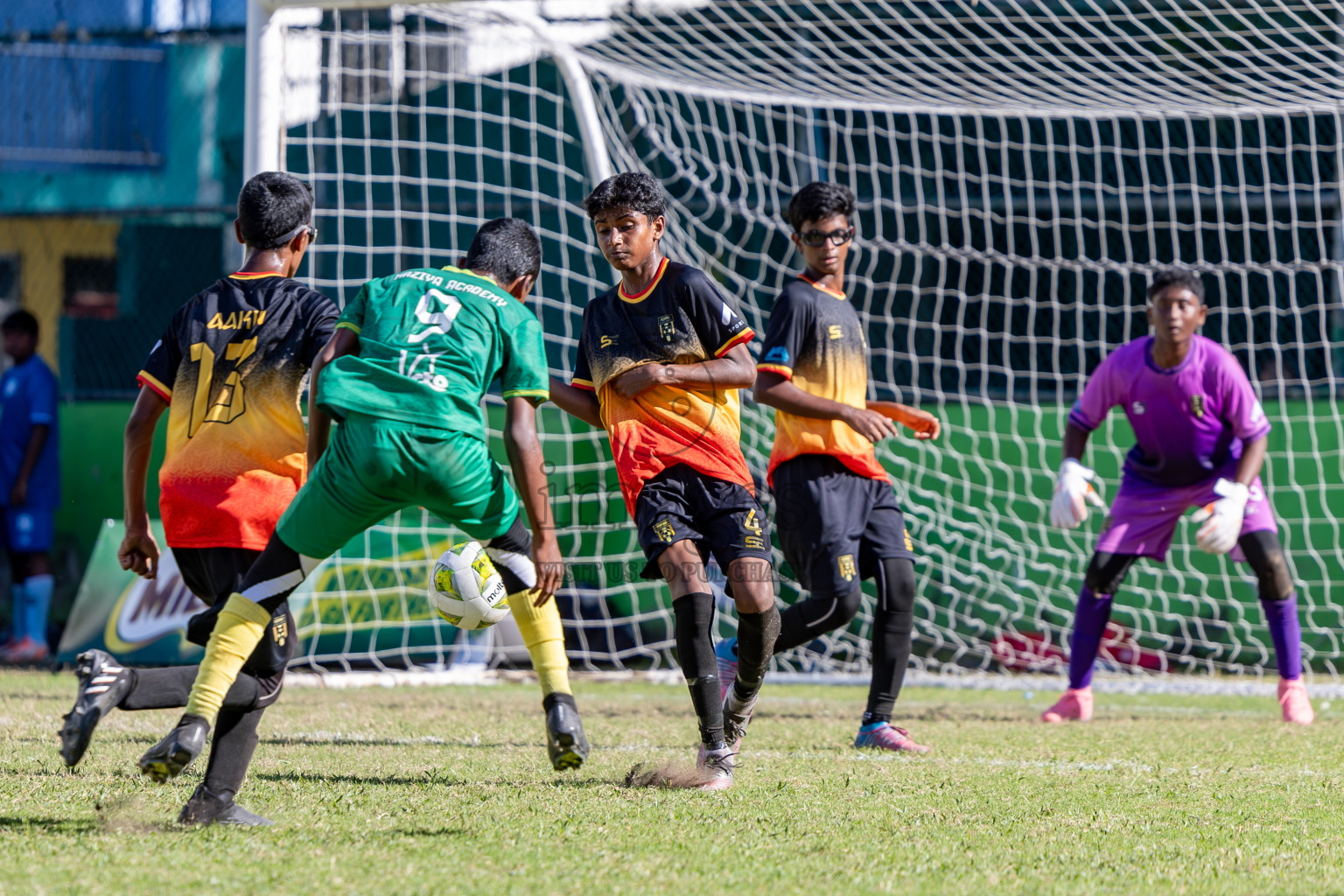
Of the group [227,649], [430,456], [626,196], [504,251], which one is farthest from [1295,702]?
[227,649]

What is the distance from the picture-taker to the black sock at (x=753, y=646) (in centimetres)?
429

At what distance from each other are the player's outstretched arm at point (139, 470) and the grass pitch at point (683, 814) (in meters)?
0.68

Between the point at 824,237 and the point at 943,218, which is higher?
the point at 943,218

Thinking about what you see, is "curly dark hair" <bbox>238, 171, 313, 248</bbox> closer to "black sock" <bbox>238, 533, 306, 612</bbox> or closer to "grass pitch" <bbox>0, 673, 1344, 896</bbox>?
"black sock" <bbox>238, 533, 306, 612</bbox>

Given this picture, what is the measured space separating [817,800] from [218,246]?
873 centimetres

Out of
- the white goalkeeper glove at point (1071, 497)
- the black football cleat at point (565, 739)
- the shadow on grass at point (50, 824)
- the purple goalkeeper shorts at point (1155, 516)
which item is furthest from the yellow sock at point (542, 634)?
the purple goalkeeper shorts at point (1155, 516)

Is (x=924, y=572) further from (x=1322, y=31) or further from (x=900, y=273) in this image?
(x=1322, y=31)

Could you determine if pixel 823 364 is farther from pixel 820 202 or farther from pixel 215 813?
pixel 215 813

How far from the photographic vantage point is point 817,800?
12.5 ft

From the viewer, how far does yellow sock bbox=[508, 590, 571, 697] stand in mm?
3434

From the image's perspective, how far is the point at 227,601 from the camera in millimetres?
3432

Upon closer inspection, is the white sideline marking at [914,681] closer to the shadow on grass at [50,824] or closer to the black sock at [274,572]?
the shadow on grass at [50,824]

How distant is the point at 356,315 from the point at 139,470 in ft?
2.73

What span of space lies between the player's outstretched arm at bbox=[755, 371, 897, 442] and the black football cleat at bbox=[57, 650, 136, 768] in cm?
233
